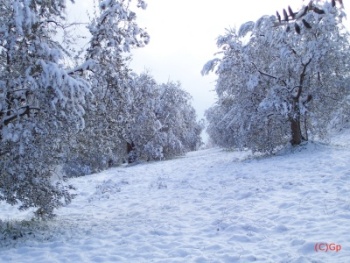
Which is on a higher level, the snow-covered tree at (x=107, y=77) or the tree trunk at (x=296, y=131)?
the snow-covered tree at (x=107, y=77)

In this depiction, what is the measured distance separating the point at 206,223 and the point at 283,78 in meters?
13.6

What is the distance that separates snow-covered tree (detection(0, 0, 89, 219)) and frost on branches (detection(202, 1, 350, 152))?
13.3 meters

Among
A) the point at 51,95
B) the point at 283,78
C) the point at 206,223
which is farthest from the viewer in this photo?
the point at 283,78

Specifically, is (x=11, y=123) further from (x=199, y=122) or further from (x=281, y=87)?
(x=199, y=122)

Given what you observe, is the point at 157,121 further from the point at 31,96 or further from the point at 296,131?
the point at 31,96

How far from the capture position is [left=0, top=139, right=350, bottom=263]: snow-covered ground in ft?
23.7

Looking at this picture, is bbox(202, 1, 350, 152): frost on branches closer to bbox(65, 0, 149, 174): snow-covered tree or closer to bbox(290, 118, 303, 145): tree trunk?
bbox(290, 118, 303, 145): tree trunk

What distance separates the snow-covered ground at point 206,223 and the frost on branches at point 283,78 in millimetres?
5330

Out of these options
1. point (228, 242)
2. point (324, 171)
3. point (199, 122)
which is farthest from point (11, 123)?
point (199, 122)

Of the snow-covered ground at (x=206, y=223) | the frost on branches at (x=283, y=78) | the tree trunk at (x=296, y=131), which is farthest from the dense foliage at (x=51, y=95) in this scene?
the tree trunk at (x=296, y=131)

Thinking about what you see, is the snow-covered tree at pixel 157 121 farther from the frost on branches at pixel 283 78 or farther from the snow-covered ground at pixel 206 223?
the snow-covered ground at pixel 206 223

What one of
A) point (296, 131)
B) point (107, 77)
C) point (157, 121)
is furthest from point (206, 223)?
point (157, 121)

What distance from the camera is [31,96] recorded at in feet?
28.0

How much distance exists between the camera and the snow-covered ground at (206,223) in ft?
23.7
